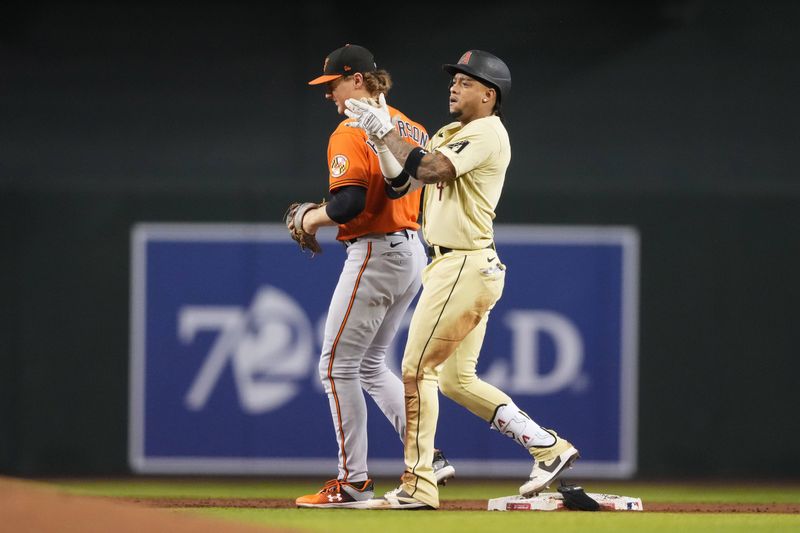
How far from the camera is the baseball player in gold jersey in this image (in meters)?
4.45

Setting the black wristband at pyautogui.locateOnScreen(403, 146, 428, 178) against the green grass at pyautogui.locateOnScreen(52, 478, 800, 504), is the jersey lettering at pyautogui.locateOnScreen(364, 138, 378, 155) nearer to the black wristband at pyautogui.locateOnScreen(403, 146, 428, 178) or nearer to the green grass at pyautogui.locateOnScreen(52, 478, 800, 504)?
the black wristband at pyautogui.locateOnScreen(403, 146, 428, 178)

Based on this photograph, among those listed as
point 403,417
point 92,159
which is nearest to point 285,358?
point 92,159

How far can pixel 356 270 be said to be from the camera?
4719mm

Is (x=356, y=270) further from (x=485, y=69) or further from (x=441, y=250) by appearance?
(x=485, y=69)

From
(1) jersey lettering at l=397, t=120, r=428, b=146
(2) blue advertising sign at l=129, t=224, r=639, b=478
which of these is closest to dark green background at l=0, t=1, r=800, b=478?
(2) blue advertising sign at l=129, t=224, r=639, b=478

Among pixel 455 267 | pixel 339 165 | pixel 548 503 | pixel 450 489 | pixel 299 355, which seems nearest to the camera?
pixel 455 267

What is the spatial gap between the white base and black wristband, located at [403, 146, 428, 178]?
53.5 inches

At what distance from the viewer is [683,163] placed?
771 centimetres

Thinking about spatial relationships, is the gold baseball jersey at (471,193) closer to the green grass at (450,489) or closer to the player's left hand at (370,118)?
the player's left hand at (370,118)

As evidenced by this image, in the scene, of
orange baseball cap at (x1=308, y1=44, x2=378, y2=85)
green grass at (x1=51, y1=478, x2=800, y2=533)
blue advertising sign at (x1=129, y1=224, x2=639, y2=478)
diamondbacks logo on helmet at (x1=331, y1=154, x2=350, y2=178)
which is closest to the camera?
green grass at (x1=51, y1=478, x2=800, y2=533)

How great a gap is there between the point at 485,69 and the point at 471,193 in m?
0.47

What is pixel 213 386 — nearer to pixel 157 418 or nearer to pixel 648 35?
pixel 157 418

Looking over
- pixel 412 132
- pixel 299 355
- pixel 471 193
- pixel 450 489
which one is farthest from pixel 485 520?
pixel 299 355

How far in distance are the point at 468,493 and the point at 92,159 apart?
3242mm
